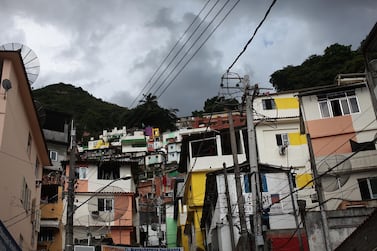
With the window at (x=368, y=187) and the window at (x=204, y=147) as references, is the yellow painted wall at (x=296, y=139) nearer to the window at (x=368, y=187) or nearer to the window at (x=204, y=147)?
the window at (x=204, y=147)

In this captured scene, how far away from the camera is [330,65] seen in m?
64.3

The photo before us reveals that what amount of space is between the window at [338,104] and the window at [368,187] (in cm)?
494

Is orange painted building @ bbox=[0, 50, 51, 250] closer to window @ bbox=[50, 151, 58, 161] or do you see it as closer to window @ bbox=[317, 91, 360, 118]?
window @ bbox=[317, 91, 360, 118]

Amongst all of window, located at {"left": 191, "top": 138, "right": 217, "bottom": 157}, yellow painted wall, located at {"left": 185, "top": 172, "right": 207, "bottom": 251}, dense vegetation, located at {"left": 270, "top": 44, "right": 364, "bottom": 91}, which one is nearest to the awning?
yellow painted wall, located at {"left": 185, "top": 172, "right": 207, "bottom": 251}

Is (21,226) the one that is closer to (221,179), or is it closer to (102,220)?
(221,179)

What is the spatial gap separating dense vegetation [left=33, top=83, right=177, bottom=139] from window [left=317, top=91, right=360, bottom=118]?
219ft

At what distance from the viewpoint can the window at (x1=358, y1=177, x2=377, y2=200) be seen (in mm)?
26844

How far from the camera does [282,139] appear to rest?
4056 centimetres

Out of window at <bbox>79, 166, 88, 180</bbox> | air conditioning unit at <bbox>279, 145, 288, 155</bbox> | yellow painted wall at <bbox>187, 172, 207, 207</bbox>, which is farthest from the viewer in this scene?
window at <bbox>79, 166, 88, 180</bbox>

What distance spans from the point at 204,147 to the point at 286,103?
32.8 feet

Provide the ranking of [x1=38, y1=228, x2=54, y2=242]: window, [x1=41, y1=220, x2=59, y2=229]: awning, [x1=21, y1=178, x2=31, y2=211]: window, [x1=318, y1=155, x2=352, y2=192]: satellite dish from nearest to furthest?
[x1=21, y1=178, x2=31, y2=211]: window < [x1=318, y1=155, x2=352, y2=192]: satellite dish < [x1=41, y1=220, x2=59, y2=229]: awning < [x1=38, y1=228, x2=54, y2=242]: window

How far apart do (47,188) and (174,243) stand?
953 inches

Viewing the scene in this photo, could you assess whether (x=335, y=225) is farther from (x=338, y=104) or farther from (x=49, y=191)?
(x=49, y=191)

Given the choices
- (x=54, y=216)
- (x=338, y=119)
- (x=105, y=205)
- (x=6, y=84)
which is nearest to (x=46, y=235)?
(x=54, y=216)
